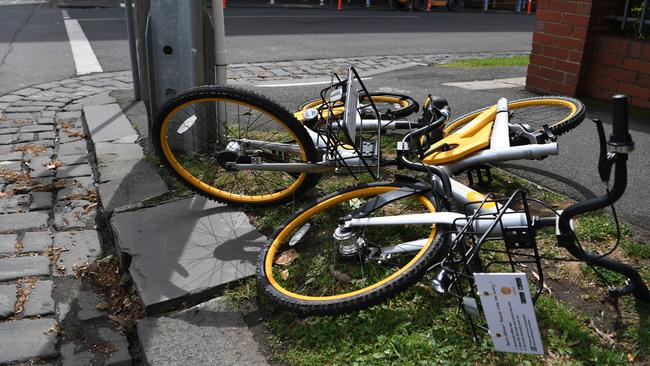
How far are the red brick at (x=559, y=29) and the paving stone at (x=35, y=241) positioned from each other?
549cm

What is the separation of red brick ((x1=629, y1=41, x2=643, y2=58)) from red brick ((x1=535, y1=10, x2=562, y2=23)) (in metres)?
0.86

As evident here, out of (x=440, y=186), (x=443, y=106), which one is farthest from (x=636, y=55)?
(x=440, y=186)

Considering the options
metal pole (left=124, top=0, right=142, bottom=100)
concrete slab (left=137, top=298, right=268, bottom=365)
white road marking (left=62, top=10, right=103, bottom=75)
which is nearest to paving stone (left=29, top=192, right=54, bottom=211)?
concrete slab (left=137, top=298, right=268, bottom=365)

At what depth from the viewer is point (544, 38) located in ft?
22.6

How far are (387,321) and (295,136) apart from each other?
1.41 metres

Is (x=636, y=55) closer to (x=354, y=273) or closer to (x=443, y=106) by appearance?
(x=443, y=106)

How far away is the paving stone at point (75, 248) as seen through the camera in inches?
147

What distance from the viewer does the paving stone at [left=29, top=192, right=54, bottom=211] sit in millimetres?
4387

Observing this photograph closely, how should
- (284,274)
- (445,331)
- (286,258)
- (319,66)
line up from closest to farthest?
(445,331), (284,274), (286,258), (319,66)

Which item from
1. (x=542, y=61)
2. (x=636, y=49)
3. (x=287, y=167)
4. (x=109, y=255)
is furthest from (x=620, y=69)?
(x=109, y=255)

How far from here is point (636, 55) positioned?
6.11m

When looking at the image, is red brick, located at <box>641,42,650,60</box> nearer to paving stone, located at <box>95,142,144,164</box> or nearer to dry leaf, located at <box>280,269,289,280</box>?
dry leaf, located at <box>280,269,289,280</box>

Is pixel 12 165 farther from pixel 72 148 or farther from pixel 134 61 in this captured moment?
pixel 134 61

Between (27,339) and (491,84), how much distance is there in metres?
6.30
